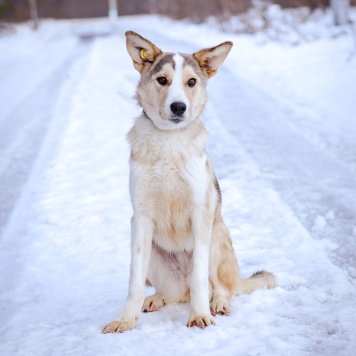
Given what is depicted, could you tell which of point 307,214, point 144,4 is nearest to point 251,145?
point 307,214

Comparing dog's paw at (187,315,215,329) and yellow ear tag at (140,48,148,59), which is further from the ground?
yellow ear tag at (140,48,148,59)

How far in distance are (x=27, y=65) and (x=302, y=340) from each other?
697 inches

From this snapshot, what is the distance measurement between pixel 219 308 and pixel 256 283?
41 cm

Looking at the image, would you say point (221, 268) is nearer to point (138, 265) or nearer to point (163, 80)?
point (138, 265)

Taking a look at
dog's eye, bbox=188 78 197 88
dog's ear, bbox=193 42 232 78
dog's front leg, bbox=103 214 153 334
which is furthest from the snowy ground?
dog's ear, bbox=193 42 232 78

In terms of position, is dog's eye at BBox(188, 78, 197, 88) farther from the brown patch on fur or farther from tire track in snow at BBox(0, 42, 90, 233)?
tire track in snow at BBox(0, 42, 90, 233)

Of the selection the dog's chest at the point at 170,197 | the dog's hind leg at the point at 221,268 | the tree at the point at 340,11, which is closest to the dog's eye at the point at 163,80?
the dog's chest at the point at 170,197

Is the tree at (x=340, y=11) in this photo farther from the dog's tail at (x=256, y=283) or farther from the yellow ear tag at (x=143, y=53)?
the dog's tail at (x=256, y=283)

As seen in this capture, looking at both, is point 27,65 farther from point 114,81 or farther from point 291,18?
point 291,18

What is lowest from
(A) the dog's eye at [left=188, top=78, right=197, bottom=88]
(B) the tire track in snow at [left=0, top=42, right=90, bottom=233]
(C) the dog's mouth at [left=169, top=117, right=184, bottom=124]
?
(B) the tire track in snow at [left=0, top=42, right=90, bottom=233]

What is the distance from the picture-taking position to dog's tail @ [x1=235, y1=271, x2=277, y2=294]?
4.26 meters

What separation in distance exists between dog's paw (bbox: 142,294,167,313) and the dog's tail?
0.55m

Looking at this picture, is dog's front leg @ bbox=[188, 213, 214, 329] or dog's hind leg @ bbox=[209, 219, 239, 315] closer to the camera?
dog's front leg @ bbox=[188, 213, 214, 329]

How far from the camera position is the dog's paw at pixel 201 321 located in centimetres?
379
